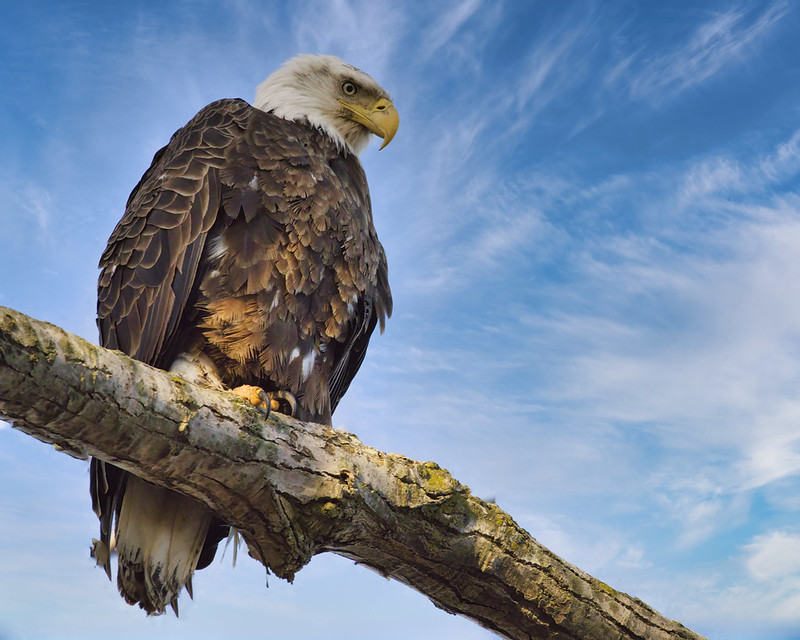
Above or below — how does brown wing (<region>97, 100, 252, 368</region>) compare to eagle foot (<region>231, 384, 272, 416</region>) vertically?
above

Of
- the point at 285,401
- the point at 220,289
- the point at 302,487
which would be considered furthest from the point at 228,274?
the point at 302,487

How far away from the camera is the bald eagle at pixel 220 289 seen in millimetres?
3928

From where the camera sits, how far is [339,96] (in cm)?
541

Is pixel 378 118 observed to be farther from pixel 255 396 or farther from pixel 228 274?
pixel 255 396

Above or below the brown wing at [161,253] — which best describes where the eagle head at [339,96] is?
above

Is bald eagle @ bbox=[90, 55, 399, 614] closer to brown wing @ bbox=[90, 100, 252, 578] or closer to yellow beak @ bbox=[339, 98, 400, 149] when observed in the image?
brown wing @ bbox=[90, 100, 252, 578]

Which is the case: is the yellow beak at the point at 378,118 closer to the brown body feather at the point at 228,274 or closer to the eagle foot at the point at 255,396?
the brown body feather at the point at 228,274

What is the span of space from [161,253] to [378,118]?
203 centimetres

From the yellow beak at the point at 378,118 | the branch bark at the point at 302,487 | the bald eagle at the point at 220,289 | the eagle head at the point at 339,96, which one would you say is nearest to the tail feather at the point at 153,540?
the bald eagle at the point at 220,289

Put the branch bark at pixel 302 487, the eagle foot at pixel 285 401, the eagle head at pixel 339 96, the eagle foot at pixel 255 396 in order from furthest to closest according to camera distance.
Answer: the eagle head at pixel 339 96
the eagle foot at pixel 285 401
the eagle foot at pixel 255 396
the branch bark at pixel 302 487

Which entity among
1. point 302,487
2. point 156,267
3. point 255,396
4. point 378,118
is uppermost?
point 378,118

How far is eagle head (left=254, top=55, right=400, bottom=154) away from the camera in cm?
529

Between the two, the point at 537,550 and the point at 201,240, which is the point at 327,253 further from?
the point at 537,550

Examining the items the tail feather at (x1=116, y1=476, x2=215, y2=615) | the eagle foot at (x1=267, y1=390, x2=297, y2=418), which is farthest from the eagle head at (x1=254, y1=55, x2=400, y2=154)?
the tail feather at (x1=116, y1=476, x2=215, y2=615)
